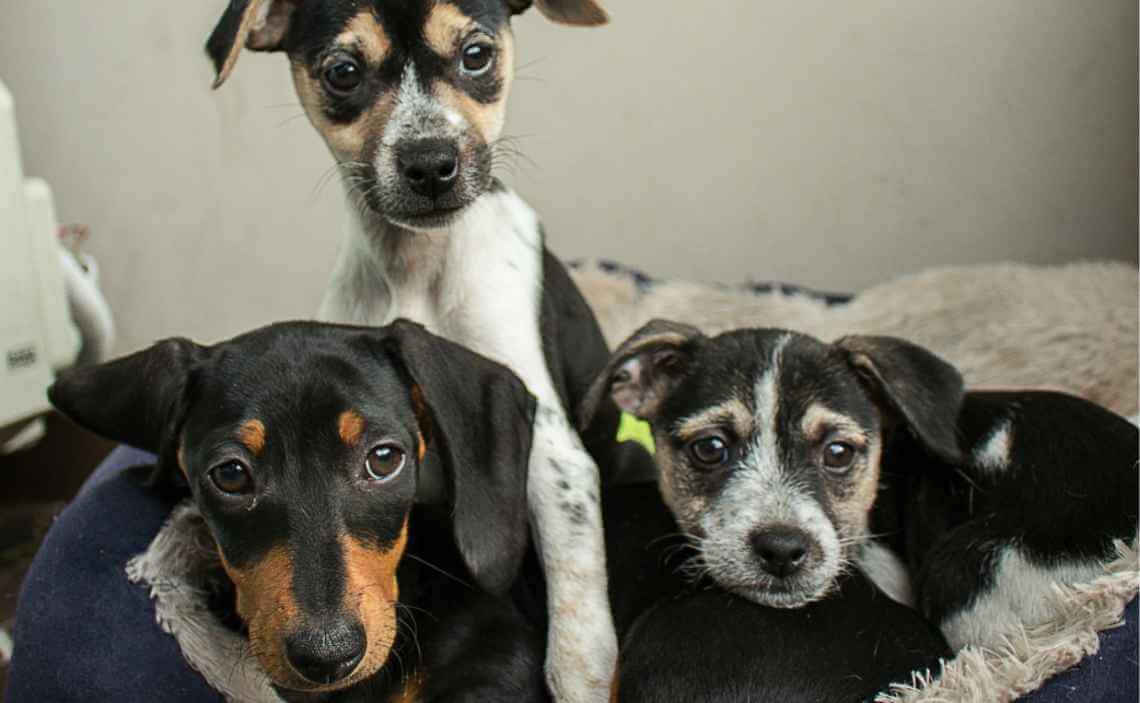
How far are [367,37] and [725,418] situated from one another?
1.05 metres

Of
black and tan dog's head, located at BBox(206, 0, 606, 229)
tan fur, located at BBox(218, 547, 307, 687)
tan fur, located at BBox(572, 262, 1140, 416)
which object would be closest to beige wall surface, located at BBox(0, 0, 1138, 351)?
tan fur, located at BBox(572, 262, 1140, 416)

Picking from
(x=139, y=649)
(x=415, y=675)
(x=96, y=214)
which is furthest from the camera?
(x=96, y=214)

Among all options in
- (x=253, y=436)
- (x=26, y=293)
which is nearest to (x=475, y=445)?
(x=253, y=436)

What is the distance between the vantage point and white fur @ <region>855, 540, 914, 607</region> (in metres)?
2.89

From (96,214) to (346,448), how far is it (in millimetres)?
3625

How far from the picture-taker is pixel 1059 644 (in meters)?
2.30

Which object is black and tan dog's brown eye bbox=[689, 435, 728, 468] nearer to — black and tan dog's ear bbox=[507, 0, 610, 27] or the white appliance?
black and tan dog's ear bbox=[507, 0, 610, 27]

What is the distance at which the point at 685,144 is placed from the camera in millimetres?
4898

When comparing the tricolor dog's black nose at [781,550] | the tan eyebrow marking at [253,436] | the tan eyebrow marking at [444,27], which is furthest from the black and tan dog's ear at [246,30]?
the tricolor dog's black nose at [781,550]

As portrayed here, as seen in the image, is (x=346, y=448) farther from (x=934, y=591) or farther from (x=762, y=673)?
(x=934, y=591)

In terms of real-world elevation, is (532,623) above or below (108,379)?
below

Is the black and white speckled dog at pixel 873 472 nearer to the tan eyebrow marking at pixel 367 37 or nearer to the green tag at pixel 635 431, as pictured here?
the green tag at pixel 635 431

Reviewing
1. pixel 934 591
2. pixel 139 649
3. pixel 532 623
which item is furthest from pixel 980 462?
pixel 139 649

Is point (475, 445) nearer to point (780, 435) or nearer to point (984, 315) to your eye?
point (780, 435)
